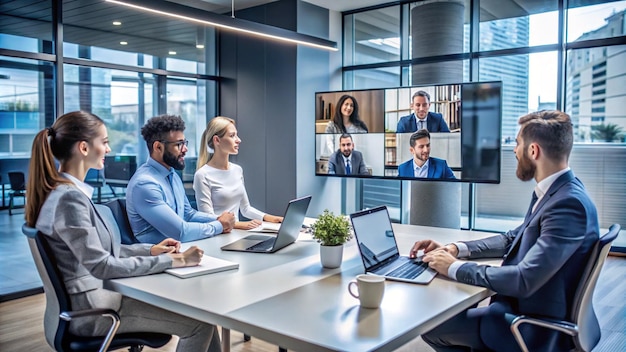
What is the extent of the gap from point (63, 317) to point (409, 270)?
1.25 meters

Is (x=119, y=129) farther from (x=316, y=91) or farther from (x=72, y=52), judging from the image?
(x=316, y=91)

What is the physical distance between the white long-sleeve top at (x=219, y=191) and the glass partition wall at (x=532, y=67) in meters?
2.52

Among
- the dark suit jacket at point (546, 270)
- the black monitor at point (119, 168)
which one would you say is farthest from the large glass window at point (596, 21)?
the black monitor at point (119, 168)

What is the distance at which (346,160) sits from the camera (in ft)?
19.8

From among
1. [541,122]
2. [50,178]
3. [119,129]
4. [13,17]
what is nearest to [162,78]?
[119,129]

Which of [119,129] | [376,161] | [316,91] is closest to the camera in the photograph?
[119,129]

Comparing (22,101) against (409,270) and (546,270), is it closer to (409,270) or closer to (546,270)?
(409,270)

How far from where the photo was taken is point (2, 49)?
13.9 feet

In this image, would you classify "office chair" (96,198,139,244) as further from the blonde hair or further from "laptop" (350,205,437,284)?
"laptop" (350,205,437,284)

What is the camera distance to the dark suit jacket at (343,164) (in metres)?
5.92

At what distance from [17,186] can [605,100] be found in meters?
5.57

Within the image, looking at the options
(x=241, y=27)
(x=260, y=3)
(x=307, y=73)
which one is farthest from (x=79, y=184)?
(x=260, y=3)

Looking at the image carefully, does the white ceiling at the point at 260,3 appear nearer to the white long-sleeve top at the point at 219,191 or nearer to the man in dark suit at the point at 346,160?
the man in dark suit at the point at 346,160

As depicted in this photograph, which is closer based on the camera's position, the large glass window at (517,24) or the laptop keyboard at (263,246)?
the laptop keyboard at (263,246)
